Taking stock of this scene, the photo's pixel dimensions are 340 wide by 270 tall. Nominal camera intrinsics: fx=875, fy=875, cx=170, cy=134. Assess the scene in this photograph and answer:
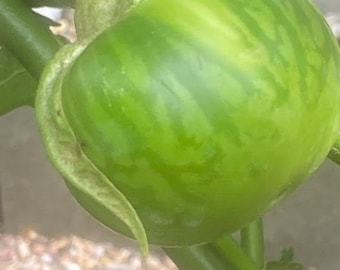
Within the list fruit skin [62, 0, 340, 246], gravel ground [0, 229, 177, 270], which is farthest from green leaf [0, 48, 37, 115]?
gravel ground [0, 229, 177, 270]

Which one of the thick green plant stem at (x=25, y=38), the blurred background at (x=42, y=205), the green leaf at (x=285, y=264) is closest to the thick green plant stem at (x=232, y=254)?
the thick green plant stem at (x=25, y=38)

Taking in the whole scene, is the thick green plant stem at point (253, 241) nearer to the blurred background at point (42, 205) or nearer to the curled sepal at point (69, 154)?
the curled sepal at point (69, 154)

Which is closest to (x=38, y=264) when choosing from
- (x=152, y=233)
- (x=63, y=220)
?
(x=63, y=220)

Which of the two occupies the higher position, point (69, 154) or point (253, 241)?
point (69, 154)

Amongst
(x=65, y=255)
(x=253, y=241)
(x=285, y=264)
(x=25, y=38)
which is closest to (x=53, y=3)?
(x=25, y=38)

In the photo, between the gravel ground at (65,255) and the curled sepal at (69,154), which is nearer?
the curled sepal at (69,154)

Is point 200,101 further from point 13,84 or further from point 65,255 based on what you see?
point 65,255
